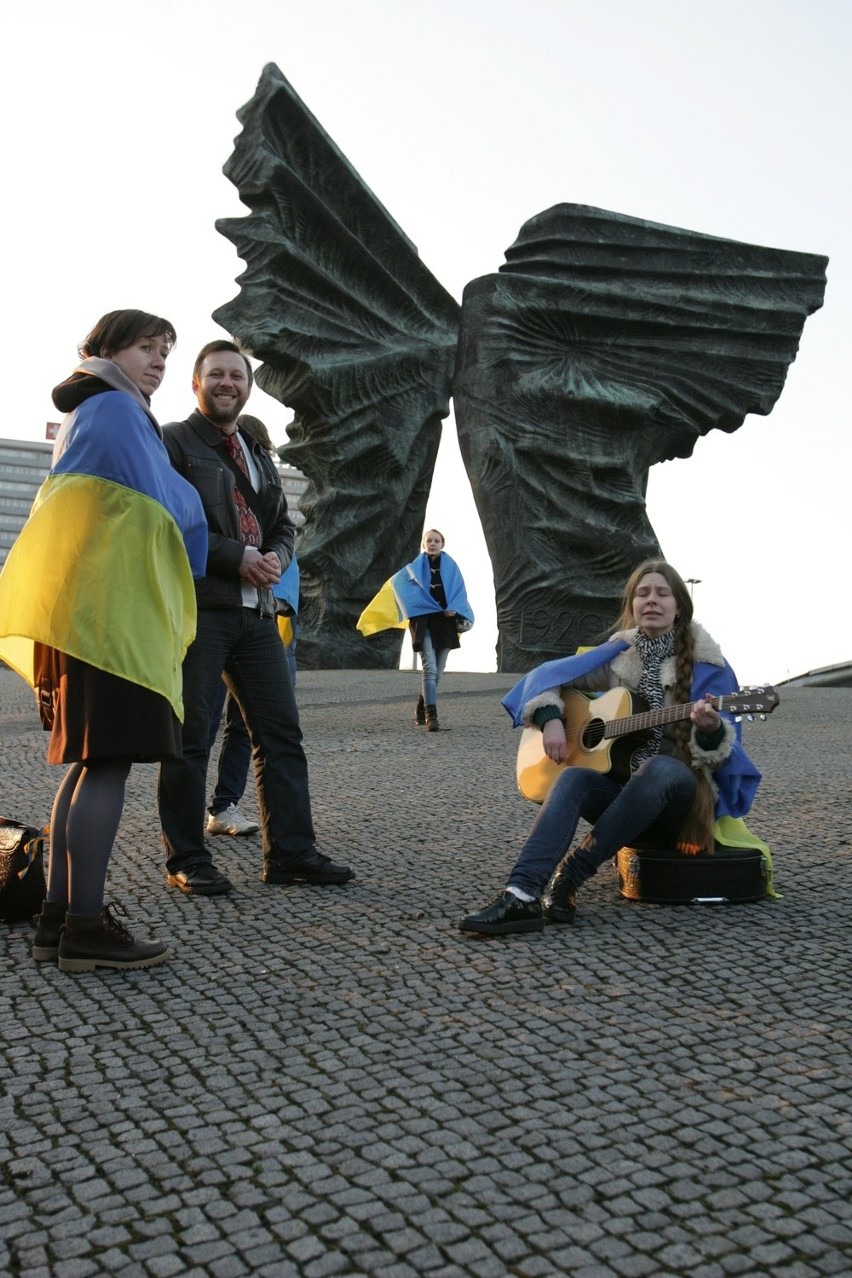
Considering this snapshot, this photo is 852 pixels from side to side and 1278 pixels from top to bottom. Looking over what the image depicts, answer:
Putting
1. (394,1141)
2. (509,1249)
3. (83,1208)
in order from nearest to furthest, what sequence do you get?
(509,1249), (83,1208), (394,1141)

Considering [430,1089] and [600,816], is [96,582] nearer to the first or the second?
[430,1089]

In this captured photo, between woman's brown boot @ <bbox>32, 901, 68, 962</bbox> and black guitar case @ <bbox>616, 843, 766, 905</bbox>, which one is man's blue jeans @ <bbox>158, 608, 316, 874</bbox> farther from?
black guitar case @ <bbox>616, 843, 766, 905</bbox>

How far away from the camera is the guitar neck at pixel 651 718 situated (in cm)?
404

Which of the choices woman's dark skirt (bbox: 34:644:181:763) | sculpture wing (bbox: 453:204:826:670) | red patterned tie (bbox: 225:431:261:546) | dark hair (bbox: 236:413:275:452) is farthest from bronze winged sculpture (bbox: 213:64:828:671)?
woman's dark skirt (bbox: 34:644:181:763)

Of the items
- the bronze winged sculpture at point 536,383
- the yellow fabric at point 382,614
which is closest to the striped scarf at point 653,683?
the yellow fabric at point 382,614

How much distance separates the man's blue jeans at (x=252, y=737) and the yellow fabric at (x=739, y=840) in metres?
1.36

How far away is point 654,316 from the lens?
1588cm

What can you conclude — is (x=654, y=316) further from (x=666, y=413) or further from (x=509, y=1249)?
(x=509, y=1249)

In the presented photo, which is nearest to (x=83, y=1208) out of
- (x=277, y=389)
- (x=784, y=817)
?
(x=784, y=817)

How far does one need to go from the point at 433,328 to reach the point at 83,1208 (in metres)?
15.0

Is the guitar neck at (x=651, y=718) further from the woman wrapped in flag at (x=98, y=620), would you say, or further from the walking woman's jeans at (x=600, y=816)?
the woman wrapped in flag at (x=98, y=620)

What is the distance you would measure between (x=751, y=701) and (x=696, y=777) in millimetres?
333

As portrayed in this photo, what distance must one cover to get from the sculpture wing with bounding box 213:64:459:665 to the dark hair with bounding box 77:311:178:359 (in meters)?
11.4

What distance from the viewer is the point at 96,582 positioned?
132 inches
